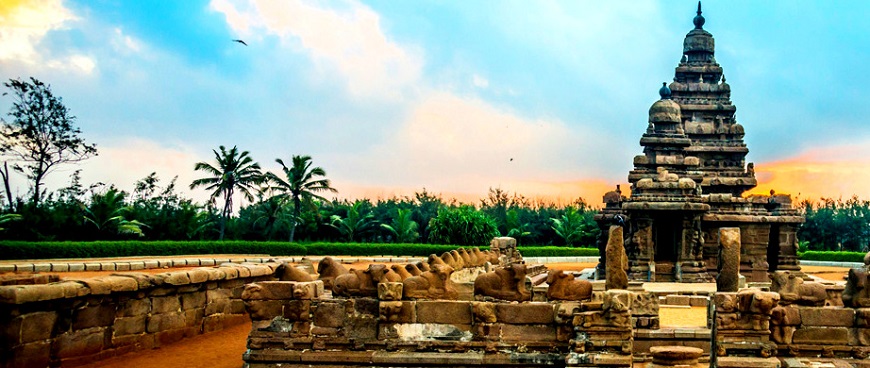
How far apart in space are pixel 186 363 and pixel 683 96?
22.6 meters

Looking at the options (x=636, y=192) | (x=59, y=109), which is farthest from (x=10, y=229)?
(x=636, y=192)

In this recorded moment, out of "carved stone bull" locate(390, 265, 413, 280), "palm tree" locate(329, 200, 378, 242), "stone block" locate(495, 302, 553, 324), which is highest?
"palm tree" locate(329, 200, 378, 242)

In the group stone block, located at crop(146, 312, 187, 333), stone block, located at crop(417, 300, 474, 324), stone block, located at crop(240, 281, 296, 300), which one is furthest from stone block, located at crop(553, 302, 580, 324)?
stone block, located at crop(146, 312, 187, 333)

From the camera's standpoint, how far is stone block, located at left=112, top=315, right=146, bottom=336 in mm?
11469

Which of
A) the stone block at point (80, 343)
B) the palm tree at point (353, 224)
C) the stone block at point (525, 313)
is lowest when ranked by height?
the stone block at point (80, 343)

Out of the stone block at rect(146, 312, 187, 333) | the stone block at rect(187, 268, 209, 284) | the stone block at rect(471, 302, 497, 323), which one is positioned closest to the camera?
the stone block at rect(471, 302, 497, 323)

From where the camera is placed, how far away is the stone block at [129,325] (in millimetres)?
11469

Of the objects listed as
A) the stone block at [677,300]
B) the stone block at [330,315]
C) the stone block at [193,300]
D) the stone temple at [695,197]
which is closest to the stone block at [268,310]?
the stone block at [330,315]

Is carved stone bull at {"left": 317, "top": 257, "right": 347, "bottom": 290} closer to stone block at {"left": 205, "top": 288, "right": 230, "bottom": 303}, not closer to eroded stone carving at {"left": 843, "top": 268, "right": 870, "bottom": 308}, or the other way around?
stone block at {"left": 205, "top": 288, "right": 230, "bottom": 303}

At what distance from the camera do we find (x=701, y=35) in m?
31.2

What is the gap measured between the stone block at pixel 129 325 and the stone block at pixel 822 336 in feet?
27.6

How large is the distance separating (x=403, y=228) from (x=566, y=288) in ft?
121

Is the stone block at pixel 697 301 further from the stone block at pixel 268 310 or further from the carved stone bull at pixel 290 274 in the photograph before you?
the stone block at pixel 268 310

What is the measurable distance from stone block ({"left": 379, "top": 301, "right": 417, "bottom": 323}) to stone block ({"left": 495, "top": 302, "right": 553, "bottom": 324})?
97 centimetres
